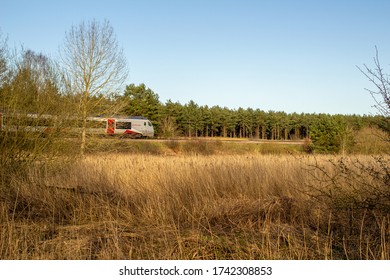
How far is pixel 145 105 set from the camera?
147 feet

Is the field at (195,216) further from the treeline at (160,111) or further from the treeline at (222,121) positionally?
the treeline at (222,121)

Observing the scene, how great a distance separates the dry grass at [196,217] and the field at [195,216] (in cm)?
2

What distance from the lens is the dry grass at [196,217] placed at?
407 cm

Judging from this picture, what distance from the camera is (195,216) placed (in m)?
5.54

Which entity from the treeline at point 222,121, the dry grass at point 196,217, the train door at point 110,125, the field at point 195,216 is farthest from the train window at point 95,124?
the treeline at point 222,121

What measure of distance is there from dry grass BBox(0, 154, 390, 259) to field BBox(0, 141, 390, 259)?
2 cm

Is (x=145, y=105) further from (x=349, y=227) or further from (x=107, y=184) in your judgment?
(x=349, y=227)

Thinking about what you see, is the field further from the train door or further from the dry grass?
the train door

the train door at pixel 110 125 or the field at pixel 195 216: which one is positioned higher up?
the train door at pixel 110 125

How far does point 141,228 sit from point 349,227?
9.38 ft

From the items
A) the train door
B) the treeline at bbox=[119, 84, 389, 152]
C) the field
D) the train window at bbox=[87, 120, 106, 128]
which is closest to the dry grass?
the field

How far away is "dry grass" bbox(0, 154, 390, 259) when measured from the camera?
4070 mm

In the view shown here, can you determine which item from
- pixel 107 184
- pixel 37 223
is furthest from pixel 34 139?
pixel 37 223
